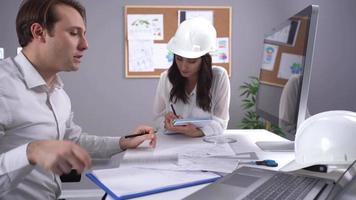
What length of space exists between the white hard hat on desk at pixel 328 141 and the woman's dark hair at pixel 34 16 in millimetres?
867

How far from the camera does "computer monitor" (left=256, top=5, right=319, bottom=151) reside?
113 cm

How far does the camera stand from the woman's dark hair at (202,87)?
1.89 metres

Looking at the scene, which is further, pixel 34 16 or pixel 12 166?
pixel 34 16

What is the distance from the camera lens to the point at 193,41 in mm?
1811

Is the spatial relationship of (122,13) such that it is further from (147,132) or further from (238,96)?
(147,132)

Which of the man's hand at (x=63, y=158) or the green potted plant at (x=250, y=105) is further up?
the man's hand at (x=63, y=158)

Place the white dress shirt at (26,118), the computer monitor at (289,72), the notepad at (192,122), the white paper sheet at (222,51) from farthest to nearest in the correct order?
the white paper sheet at (222,51) → the notepad at (192,122) → the computer monitor at (289,72) → the white dress shirt at (26,118)

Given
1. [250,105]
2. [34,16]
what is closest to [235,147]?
[34,16]

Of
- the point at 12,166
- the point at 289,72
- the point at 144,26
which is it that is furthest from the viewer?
the point at 144,26

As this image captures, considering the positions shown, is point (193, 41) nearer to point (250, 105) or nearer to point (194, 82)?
point (194, 82)

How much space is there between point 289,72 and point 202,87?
2.28ft

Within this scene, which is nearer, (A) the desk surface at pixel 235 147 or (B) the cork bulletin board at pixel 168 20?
(A) the desk surface at pixel 235 147

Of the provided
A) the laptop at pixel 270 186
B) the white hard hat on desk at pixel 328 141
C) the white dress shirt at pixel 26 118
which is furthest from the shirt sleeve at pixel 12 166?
the white hard hat on desk at pixel 328 141

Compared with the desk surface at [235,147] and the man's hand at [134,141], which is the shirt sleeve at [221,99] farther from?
the man's hand at [134,141]
